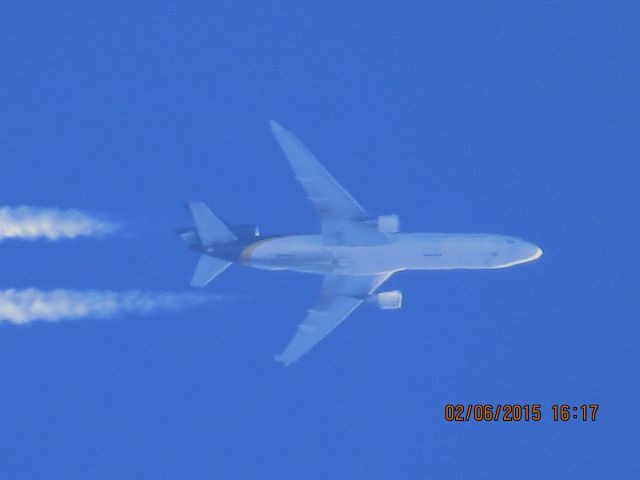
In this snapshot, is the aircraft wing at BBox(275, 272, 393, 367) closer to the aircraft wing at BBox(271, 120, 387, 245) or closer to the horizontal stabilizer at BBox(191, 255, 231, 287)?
the aircraft wing at BBox(271, 120, 387, 245)

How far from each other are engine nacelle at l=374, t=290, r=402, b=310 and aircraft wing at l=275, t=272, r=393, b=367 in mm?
1237

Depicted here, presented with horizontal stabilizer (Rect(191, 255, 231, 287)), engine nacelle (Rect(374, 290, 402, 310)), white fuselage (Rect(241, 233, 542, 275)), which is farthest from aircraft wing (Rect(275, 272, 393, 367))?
horizontal stabilizer (Rect(191, 255, 231, 287))

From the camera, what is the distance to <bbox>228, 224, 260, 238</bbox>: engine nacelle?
51312 millimetres

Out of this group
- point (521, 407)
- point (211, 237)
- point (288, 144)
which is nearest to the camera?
point (288, 144)

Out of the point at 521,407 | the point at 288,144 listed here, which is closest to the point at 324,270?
the point at 288,144

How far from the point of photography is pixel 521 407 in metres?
54.9

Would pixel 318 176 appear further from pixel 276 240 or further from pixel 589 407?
pixel 589 407

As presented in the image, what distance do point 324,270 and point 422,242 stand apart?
4882 mm

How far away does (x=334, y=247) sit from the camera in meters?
50.4

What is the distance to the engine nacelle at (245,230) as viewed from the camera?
51312 mm

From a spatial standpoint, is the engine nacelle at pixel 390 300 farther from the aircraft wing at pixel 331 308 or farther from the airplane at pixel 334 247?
the aircraft wing at pixel 331 308

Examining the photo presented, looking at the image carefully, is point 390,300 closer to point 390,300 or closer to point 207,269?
point 390,300

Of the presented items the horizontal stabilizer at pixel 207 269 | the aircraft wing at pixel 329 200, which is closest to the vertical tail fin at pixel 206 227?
the horizontal stabilizer at pixel 207 269

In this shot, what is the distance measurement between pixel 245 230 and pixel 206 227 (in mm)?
1807
